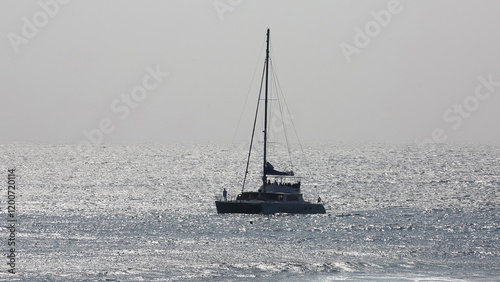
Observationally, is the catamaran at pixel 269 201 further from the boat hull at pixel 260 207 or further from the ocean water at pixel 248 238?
the ocean water at pixel 248 238

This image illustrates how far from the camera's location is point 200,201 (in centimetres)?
10038

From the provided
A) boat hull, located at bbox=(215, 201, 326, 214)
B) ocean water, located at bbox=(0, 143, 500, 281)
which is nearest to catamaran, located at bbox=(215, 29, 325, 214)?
boat hull, located at bbox=(215, 201, 326, 214)

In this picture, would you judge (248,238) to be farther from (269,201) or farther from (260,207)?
(269,201)

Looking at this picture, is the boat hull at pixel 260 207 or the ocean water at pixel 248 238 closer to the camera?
the ocean water at pixel 248 238

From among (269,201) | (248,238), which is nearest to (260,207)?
(269,201)

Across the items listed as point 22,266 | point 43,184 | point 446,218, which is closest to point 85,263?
point 22,266

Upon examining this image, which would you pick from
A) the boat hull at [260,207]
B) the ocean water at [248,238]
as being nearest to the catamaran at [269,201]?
the boat hull at [260,207]

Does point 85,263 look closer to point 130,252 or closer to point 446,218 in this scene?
point 130,252

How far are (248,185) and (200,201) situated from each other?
39.8 meters

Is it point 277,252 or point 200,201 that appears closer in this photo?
point 277,252

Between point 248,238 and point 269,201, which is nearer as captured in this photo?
point 248,238

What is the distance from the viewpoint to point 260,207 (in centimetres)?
7869

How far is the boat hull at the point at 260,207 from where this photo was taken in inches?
3093

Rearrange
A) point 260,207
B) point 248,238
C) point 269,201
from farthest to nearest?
point 269,201
point 260,207
point 248,238
